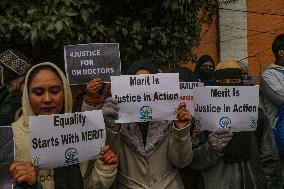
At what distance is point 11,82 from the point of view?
4.43m

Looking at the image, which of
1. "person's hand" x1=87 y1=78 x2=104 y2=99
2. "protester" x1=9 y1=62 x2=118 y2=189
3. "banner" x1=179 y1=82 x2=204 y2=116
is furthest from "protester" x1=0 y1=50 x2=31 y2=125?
"banner" x1=179 y1=82 x2=204 y2=116

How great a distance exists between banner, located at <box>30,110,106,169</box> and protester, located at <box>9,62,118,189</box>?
7cm

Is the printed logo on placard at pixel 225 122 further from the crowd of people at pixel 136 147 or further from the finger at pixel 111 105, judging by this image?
the finger at pixel 111 105

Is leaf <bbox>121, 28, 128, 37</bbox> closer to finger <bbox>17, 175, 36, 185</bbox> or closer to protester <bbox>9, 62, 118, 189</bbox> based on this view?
protester <bbox>9, 62, 118, 189</bbox>

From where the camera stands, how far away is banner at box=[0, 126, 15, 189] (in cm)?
317

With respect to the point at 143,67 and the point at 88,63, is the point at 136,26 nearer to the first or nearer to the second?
the point at 88,63

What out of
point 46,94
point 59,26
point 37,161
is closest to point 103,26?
point 59,26

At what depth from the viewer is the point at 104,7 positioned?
5816 mm

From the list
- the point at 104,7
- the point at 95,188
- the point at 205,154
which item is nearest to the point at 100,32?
the point at 104,7

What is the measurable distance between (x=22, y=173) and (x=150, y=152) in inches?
44.3

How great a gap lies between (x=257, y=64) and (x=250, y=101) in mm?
9349

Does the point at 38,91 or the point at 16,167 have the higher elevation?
the point at 38,91

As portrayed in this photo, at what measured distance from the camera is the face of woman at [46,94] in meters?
3.35

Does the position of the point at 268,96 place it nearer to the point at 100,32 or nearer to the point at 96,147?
the point at 100,32
